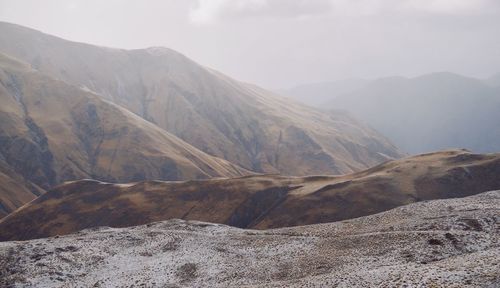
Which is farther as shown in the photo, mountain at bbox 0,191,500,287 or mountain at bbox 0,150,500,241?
mountain at bbox 0,150,500,241

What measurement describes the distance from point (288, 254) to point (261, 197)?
273 ft

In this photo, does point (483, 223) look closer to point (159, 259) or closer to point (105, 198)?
point (159, 259)

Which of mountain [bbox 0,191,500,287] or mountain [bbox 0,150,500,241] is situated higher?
mountain [bbox 0,191,500,287]

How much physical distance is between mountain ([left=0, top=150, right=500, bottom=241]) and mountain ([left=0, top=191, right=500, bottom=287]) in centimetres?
5378

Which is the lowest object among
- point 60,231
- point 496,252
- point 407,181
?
point 60,231

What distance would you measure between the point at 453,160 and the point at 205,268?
105 meters

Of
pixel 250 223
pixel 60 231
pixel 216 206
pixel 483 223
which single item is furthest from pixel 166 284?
pixel 60 231

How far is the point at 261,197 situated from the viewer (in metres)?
138

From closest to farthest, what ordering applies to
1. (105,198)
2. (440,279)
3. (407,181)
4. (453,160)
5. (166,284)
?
1. (440,279)
2. (166,284)
3. (407,181)
4. (453,160)
5. (105,198)

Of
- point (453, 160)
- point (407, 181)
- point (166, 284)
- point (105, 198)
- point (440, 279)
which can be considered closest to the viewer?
point (440, 279)

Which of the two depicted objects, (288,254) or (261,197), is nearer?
(288,254)

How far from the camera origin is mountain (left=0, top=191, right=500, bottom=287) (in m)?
40.5

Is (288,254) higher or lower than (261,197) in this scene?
higher

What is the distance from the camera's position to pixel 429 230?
174 feet
